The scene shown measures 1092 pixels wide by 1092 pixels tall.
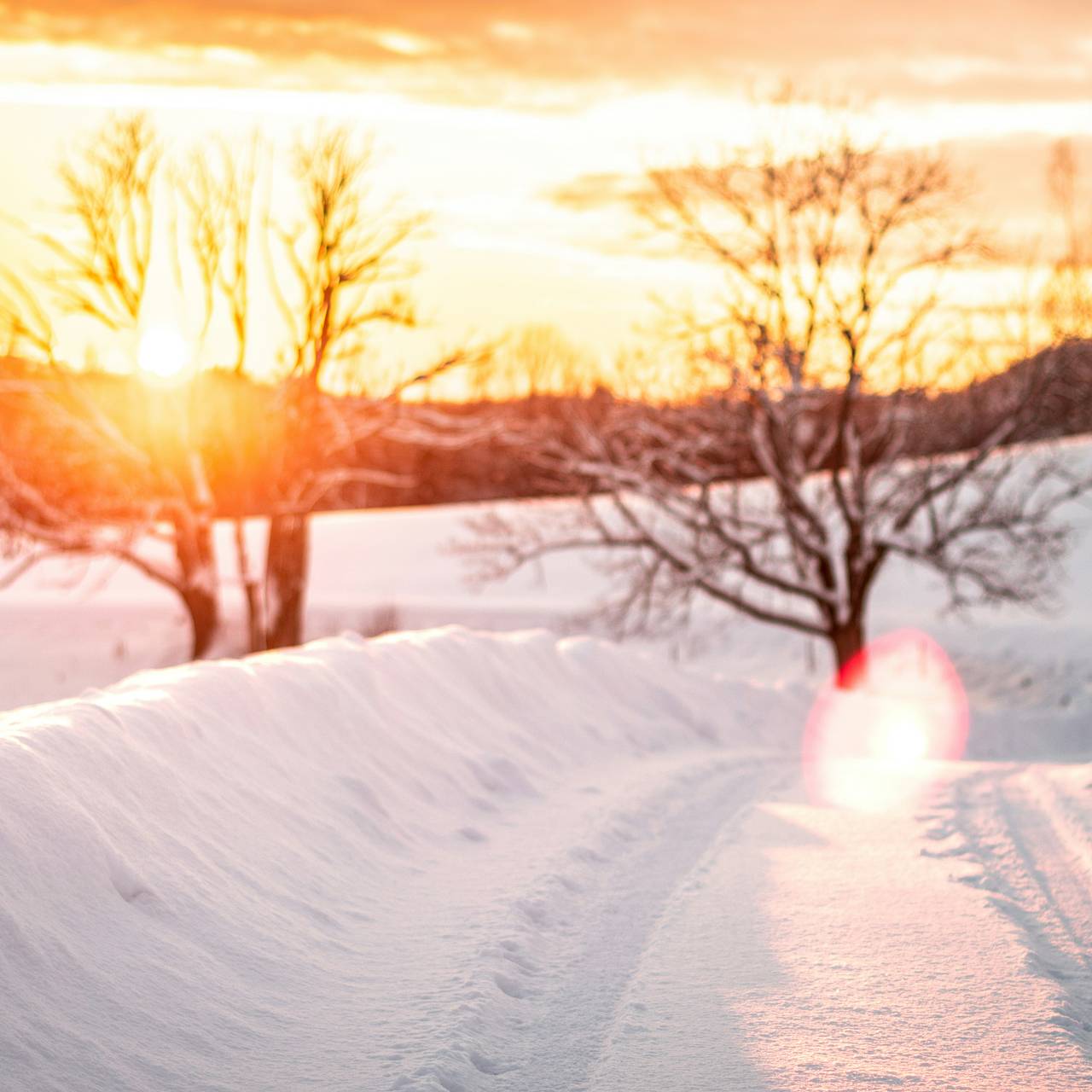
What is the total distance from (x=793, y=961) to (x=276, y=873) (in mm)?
2246

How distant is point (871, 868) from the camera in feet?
20.1

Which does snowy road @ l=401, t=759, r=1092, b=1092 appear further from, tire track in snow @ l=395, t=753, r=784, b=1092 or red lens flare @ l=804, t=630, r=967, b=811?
red lens flare @ l=804, t=630, r=967, b=811

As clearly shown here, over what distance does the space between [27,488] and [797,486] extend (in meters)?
12.6

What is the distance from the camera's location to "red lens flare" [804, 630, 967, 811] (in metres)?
8.65

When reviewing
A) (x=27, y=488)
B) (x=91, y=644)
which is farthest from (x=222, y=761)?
(x=91, y=644)

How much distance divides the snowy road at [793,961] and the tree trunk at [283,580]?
14.8m

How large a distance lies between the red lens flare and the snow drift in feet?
5.57

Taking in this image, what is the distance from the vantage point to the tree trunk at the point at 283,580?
69.8ft

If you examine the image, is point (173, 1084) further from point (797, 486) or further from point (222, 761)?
point (797, 486)

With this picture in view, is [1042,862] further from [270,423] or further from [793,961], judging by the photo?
[270,423]

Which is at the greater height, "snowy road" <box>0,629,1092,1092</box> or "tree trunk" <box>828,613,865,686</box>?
"snowy road" <box>0,629,1092,1092</box>

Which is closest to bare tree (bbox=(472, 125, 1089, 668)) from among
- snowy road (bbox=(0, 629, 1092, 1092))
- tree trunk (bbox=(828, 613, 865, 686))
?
tree trunk (bbox=(828, 613, 865, 686))

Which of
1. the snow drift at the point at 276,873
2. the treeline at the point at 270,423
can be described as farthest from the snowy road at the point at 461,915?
the treeline at the point at 270,423

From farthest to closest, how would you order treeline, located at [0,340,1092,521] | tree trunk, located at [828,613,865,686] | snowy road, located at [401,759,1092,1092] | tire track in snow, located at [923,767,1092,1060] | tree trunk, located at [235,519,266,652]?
1. tree trunk, located at [235,519,266,652]
2. treeline, located at [0,340,1092,521]
3. tree trunk, located at [828,613,865,686]
4. tire track in snow, located at [923,767,1092,1060]
5. snowy road, located at [401,759,1092,1092]
